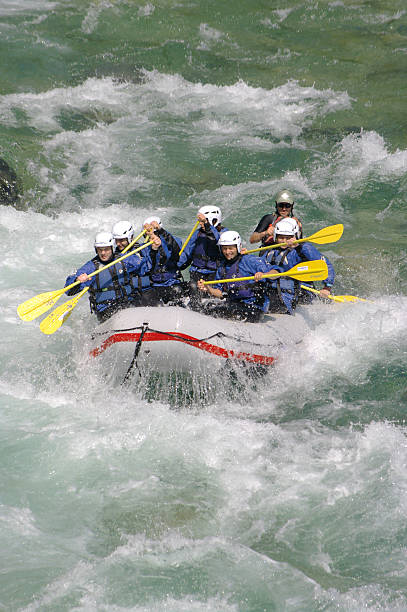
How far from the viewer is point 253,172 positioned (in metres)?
12.1

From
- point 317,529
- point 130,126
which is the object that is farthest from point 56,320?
point 130,126

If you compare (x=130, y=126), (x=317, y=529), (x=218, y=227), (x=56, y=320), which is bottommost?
(x=317, y=529)

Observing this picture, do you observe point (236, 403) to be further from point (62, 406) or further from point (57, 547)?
point (57, 547)

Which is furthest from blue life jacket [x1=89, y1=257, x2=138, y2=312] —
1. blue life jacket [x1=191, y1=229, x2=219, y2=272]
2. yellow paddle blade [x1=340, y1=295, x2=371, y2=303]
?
yellow paddle blade [x1=340, y1=295, x2=371, y2=303]

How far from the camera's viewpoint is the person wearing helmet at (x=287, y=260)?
25.4 ft

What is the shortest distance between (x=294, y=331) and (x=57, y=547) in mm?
3529

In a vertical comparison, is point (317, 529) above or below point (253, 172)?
below

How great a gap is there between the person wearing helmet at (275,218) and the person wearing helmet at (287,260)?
47 centimetres

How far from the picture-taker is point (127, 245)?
25.6ft

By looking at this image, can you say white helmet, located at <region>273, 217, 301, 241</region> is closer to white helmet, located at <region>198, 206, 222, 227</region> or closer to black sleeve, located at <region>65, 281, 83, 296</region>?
white helmet, located at <region>198, 206, 222, 227</region>

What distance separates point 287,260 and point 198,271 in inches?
41.3

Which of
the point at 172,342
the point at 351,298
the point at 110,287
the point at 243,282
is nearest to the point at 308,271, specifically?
the point at 243,282

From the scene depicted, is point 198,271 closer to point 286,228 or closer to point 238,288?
point 238,288

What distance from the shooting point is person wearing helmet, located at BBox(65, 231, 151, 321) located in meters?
7.39
